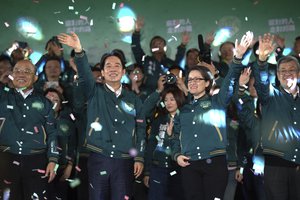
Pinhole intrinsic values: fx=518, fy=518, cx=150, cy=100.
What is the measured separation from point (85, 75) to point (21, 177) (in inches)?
43.2

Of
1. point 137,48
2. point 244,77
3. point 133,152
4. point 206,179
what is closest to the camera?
point 206,179

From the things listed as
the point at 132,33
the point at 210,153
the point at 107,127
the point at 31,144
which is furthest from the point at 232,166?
the point at 132,33

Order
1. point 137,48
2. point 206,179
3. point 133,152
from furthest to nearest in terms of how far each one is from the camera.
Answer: point 137,48 < point 133,152 < point 206,179

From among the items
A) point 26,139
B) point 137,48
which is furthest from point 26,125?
point 137,48

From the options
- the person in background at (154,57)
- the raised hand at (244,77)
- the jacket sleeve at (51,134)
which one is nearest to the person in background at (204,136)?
the raised hand at (244,77)

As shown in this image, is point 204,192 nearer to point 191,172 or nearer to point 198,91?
point 191,172

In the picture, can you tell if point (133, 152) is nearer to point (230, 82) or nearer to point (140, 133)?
point (140, 133)

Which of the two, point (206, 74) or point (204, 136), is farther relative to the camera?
point (206, 74)

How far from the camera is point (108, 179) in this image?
455cm

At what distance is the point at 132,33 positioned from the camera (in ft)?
25.5

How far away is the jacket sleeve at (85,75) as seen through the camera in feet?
14.5

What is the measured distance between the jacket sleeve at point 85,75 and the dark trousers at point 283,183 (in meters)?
1.75

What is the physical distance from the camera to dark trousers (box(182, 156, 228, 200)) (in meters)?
4.32

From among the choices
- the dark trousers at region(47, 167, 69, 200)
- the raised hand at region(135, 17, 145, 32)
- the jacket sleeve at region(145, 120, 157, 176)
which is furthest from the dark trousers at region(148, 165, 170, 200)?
the raised hand at region(135, 17, 145, 32)
